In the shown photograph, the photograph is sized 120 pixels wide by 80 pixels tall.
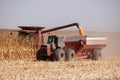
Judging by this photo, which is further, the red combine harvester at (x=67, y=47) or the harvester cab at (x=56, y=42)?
the harvester cab at (x=56, y=42)

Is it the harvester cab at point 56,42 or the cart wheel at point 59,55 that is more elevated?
the harvester cab at point 56,42

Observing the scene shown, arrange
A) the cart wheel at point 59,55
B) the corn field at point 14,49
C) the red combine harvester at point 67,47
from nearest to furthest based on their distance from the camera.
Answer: the cart wheel at point 59,55
the red combine harvester at point 67,47
the corn field at point 14,49

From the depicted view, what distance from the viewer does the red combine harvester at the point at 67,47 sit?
25094 mm

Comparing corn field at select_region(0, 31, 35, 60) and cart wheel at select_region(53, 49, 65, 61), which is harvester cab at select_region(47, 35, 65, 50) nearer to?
cart wheel at select_region(53, 49, 65, 61)

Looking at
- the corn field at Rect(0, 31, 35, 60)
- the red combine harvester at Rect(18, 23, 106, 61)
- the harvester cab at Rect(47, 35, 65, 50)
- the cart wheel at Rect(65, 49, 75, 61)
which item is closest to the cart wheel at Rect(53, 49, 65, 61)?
the red combine harvester at Rect(18, 23, 106, 61)

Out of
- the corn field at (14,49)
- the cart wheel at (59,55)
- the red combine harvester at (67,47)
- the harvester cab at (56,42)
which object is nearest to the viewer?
the cart wheel at (59,55)

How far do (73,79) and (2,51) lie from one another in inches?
485

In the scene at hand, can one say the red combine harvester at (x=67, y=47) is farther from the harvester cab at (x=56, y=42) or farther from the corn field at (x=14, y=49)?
the corn field at (x=14, y=49)

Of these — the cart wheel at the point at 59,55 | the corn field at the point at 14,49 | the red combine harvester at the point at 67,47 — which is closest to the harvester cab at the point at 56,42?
the red combine harvester at the point at 67,47

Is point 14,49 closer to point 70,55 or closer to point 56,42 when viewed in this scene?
point 56,42

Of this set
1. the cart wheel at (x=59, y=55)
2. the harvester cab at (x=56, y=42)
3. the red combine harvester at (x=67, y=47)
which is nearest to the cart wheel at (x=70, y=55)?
the red combine harvester at (x=67, y=47)

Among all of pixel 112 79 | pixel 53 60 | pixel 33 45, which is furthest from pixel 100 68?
pixel 33 45

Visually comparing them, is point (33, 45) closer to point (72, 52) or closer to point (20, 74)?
point (72, 52)

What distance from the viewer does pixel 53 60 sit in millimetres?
25109
